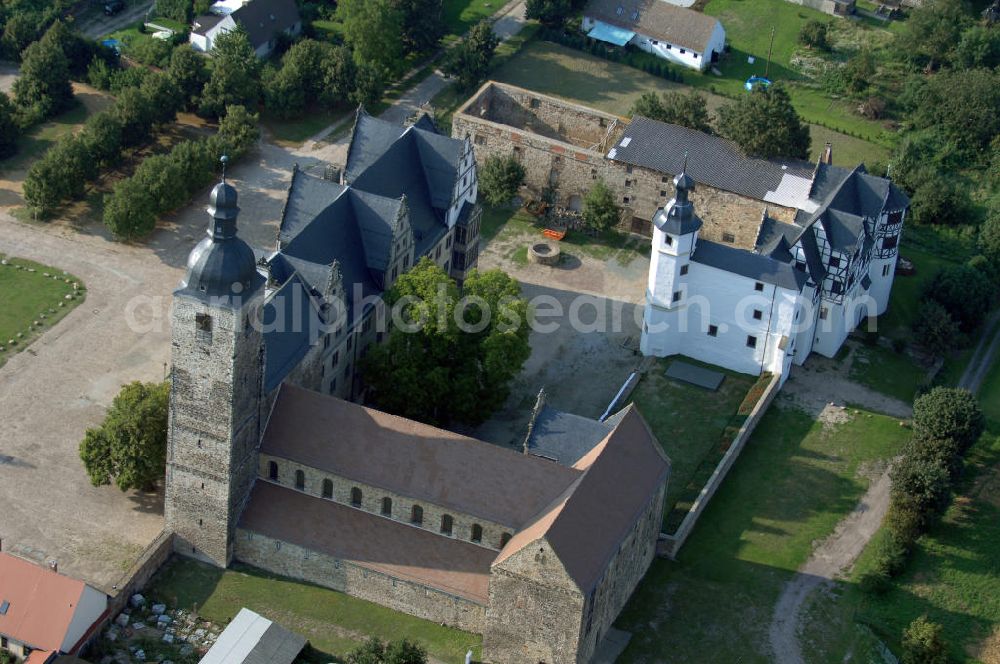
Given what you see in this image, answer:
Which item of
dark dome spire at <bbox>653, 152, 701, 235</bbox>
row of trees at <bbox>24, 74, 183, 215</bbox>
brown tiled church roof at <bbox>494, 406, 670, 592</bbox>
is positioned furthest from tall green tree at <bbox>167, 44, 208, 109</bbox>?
brown tiled church roof at <bbox>494, 406, 670, 592</bbox>

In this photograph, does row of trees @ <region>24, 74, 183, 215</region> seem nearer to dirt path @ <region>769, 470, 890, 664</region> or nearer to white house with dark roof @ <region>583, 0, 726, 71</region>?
white house with dark roof @ <region>583, 0, 726, 71</region>

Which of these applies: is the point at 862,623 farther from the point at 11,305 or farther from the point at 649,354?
the point at 11,305

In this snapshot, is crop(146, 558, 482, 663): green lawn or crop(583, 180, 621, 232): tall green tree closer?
crop(146, 558, 482, 663): green lawn

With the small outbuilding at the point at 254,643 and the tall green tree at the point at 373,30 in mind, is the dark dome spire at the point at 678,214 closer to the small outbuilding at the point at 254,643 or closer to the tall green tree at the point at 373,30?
the small outbuilding at the point at 254,643

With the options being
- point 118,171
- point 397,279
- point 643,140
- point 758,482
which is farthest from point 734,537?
point 118,171

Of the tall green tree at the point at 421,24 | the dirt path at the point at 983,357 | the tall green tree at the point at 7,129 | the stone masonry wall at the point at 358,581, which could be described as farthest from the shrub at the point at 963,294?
the tall green tree at the point at 7,129

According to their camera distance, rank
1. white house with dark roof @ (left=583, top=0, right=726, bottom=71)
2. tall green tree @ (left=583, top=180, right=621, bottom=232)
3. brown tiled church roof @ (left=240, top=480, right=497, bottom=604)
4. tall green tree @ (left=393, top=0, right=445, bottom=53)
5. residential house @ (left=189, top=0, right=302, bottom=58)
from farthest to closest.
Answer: white house with dark roof @ (left=583, top=0, right=726, bottom=71) → tall green tree @ (left=393, top=0, right=445, bottom=53) → residential house @ (left=189, top=0, right=302, bottom=58) → tall green tree @ (left=583, top=180, right=621, bottom=232) → brown tiled church roof @ (left=240, top=480, right=497, bottom=604)
